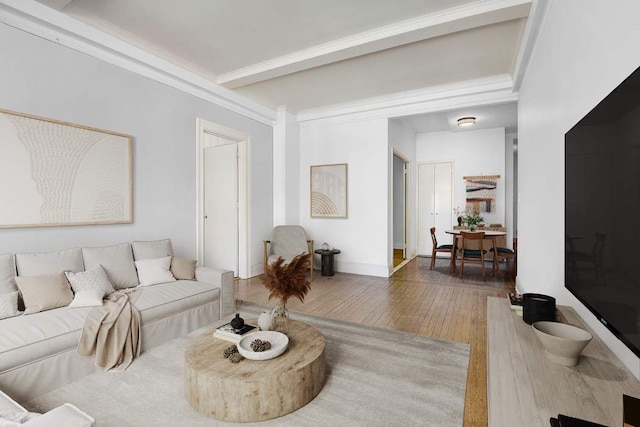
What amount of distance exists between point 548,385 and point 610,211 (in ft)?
1.99

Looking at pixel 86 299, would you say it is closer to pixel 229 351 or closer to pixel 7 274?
pixel 7 274

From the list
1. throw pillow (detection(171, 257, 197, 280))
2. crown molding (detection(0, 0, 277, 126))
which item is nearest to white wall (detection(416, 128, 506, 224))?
crown molding (detection(0, 0, 277, 126))

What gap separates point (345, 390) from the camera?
6.87 ft

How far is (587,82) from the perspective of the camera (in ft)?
5.37

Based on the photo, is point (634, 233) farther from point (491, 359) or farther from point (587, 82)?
point (587, 82)

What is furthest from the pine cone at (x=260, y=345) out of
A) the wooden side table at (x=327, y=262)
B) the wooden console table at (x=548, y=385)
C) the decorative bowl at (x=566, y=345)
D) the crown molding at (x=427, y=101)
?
the crown molding at (x=427, y=101)

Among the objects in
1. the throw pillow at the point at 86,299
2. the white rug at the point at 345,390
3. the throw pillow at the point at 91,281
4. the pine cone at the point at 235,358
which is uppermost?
the throw pillow at the point at 91,281

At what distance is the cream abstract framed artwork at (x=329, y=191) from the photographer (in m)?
5.77

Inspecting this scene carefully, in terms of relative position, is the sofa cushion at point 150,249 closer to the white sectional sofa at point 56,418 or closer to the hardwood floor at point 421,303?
the hardwood floor at point 421,303

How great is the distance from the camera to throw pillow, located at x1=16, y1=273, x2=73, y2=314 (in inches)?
91.7

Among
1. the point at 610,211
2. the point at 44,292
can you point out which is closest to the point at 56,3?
the point at 44,292

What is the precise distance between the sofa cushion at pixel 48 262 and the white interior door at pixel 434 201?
6791 millimetres

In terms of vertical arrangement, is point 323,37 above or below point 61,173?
above

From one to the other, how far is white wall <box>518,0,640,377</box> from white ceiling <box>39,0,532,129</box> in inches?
22.7
